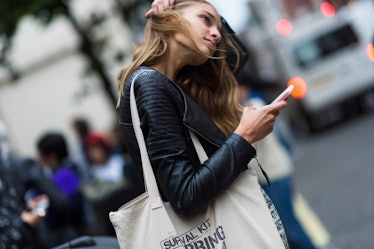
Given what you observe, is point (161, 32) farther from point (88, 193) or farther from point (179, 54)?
point (88, 193)

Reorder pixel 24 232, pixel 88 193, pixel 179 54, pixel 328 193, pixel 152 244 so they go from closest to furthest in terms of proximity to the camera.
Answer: pixel 152 244
pixel 179 54
pixel 24 232
pixel 88 193
pixel 328 193

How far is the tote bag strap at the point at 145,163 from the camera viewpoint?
2232 millimetres

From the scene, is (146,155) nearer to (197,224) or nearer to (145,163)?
(145,163)

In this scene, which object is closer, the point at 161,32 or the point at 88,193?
the point at 161,32

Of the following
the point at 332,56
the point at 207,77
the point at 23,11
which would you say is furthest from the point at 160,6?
the point at 332,56

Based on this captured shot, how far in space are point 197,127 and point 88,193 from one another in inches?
184

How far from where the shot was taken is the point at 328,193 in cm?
1023

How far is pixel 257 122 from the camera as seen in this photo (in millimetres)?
2375

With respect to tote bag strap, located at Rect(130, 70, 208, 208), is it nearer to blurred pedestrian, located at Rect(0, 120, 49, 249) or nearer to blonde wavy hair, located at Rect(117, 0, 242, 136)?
blonde wavy hair, located at Rect(117, 0, 242, 136)

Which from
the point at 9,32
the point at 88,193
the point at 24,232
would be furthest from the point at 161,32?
the point at 9,32

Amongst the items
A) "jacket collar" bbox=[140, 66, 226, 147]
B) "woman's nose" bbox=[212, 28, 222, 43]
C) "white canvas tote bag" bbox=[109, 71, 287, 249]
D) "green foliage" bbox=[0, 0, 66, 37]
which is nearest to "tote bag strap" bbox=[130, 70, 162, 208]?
"white canvas tote bag" bbox=[109, 71, 287, 249]

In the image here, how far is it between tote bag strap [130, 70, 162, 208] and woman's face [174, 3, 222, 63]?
262 millimetres

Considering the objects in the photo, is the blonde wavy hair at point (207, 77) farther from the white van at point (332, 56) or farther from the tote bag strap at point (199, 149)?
the white van at point (332, 56)

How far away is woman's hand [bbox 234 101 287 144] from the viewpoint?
2.36 metres
